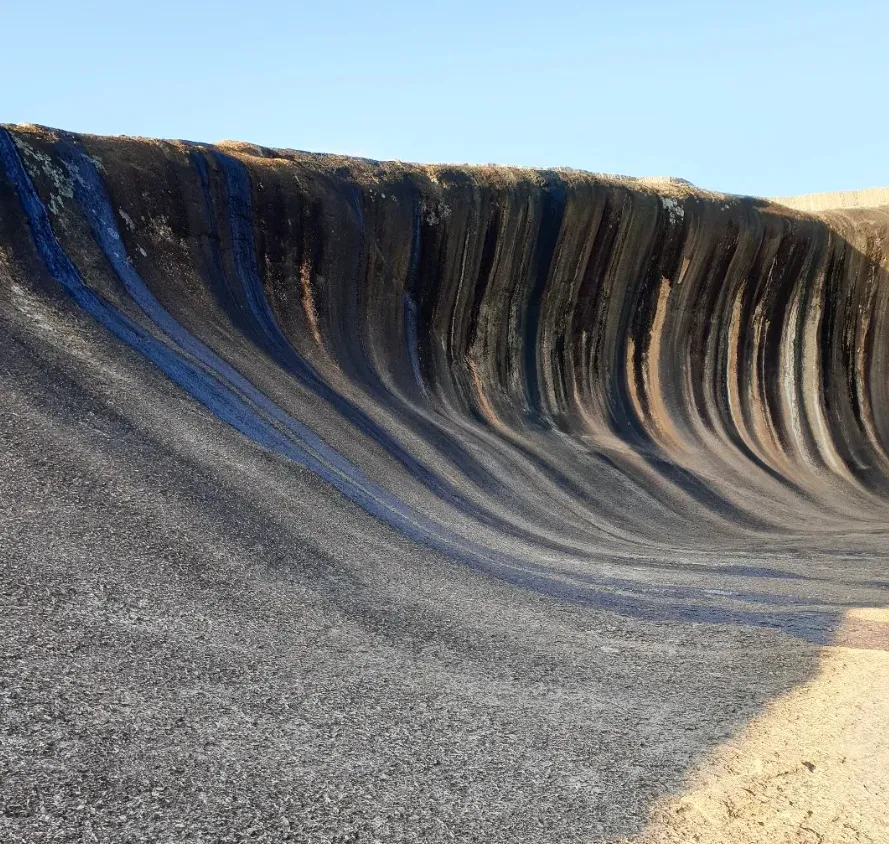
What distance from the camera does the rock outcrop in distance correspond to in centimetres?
1024

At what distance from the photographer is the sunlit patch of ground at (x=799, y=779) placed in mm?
4199

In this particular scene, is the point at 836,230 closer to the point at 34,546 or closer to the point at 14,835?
the point at 34,546

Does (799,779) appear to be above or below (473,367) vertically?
above

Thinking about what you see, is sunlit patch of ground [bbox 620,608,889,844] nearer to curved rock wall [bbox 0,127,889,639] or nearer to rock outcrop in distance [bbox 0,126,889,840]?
rock outcrop in distance [bbox 0,126,889,840]

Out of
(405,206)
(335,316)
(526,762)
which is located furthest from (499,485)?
(526,762)

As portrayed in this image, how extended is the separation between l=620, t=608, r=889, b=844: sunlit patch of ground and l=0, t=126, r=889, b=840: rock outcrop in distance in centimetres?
182

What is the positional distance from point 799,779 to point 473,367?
59.7 ft

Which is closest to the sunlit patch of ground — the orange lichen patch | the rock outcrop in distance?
the rock outcrop in distance

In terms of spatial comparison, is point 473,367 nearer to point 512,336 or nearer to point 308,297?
point 512,336

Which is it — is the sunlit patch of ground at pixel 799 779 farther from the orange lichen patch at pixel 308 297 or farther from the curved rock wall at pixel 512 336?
the orange lichen patch at pixel 308 297

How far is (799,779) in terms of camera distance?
4.71 meters

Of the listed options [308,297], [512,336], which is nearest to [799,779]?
[308,297]

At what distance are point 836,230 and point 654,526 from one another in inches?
614

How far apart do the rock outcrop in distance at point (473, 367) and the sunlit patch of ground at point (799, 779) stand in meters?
1.82
